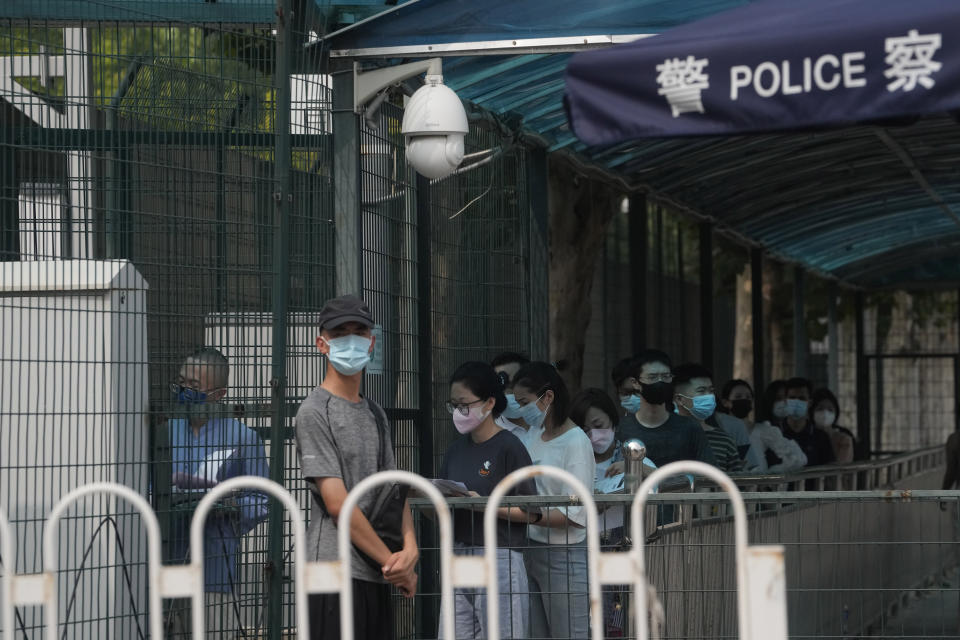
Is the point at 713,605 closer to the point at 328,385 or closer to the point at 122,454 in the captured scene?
the point at 328,385

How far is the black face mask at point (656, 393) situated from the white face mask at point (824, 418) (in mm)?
7811

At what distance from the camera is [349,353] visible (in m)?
6.06

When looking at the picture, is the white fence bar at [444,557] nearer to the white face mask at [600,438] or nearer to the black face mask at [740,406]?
the white face mask at [600,438]

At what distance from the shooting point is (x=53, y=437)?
6.71 m

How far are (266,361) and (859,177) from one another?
8595 millimetres

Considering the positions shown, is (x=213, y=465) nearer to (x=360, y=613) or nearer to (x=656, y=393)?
(x=360, y=613)

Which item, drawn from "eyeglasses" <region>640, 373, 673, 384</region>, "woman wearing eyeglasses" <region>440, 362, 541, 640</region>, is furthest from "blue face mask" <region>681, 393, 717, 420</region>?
"woman wearing eyeglasses" <region>440, 362, 541, 640</region>

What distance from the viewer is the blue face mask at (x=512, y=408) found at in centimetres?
830

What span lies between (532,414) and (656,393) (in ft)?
4.27

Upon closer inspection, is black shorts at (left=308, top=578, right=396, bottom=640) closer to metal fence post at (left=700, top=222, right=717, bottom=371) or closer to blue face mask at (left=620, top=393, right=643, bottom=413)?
blue face mask at (left=620, top=393, right=643, bottom=413)

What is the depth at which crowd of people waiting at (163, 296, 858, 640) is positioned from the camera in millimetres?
5941

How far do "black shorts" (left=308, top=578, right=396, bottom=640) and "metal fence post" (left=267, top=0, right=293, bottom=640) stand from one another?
121cm

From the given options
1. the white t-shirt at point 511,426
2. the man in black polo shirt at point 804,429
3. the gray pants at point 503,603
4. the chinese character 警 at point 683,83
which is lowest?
the gray pants at point 503,603

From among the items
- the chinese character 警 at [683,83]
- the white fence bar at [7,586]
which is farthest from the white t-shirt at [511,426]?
the white fence bar at [7,586]
